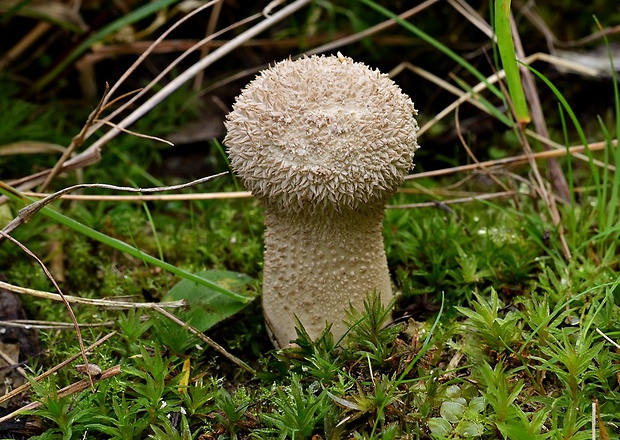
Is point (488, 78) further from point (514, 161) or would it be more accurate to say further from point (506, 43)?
point (506, 43)

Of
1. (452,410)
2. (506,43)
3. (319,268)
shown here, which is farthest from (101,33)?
(452,410)

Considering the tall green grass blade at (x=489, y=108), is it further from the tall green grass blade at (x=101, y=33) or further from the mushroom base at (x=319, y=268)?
the tall green grass blade at (x=101, y=33)

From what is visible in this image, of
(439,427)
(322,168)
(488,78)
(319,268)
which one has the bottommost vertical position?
(439,427)

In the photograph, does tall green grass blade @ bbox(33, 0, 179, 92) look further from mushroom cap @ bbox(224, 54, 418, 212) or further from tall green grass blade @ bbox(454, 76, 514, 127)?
tall green grass blade @ bbox(454, 76, 514, 127)

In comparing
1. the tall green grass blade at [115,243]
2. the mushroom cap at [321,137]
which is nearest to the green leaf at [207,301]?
the tall green grass blade at [115,243]

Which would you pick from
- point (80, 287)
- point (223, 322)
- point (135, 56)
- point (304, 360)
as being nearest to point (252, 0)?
point (135, 56)
